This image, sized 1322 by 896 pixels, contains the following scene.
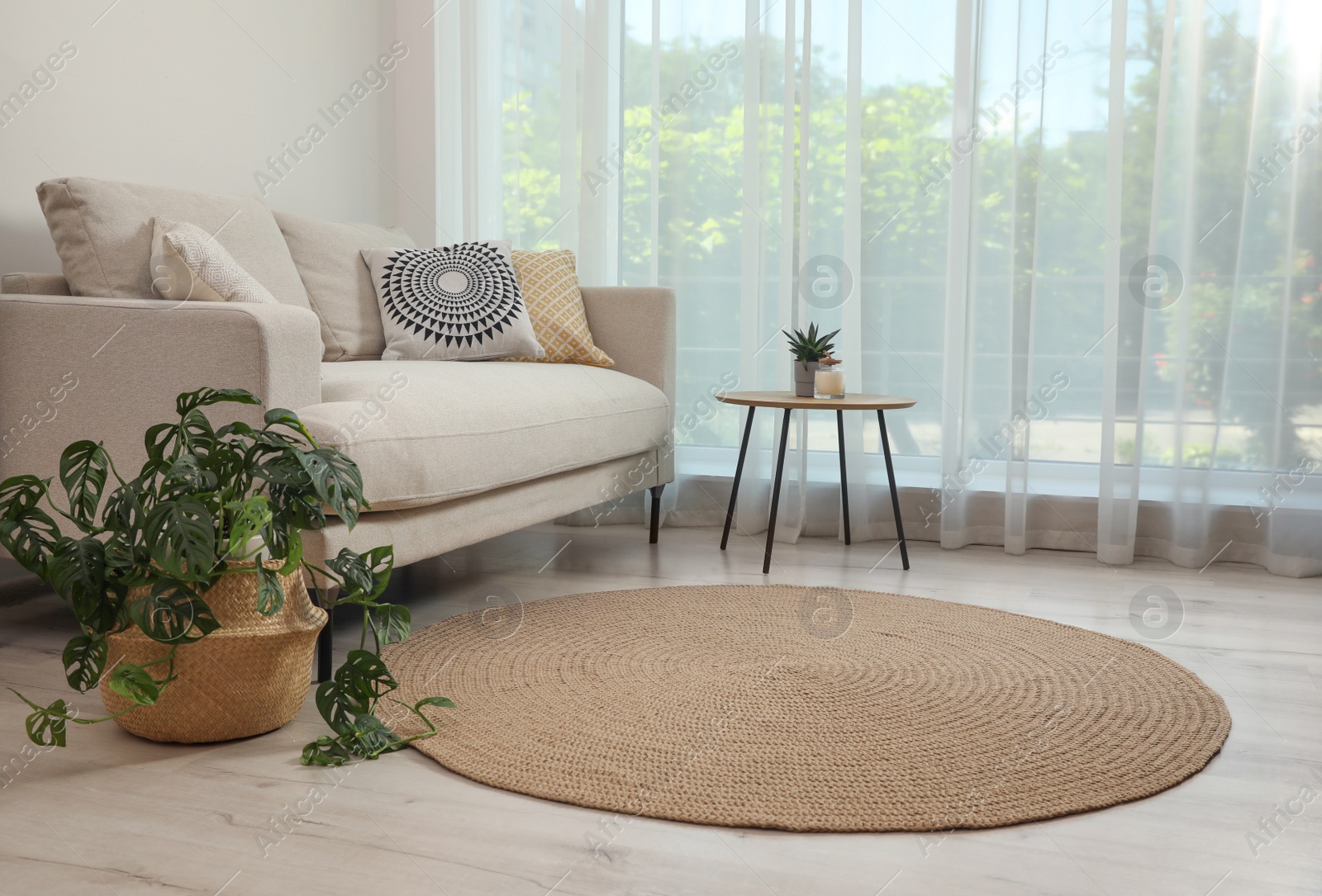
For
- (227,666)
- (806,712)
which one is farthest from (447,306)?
(806,712)

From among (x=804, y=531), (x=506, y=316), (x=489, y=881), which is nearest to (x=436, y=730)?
(x=489, y=881)

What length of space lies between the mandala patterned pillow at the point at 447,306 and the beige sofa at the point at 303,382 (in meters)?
0.07

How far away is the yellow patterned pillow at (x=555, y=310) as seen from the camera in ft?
8.98

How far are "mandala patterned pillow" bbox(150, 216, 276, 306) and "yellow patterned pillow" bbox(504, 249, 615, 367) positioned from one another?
2.75ft

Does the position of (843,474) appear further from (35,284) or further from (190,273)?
(35,284)

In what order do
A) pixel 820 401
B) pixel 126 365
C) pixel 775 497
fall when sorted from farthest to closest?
pixel 775 497 → pixel 820 401 → pixel 126 365

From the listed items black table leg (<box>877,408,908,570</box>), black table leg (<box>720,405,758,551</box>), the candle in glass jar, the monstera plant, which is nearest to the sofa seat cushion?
the monstera plant

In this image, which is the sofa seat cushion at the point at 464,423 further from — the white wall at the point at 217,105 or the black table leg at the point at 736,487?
the white wall at the point at 217,105

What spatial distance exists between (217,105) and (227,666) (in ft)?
5.98

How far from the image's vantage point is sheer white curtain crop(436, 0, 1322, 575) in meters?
2.64

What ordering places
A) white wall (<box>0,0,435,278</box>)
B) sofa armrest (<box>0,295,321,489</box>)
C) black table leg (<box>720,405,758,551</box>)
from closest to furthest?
sofa armrest (<box>0,295,321,489</box>) → white wall (<box>0,0,435,278</box>) → black table leg (<box>720,405,758,551</box>)

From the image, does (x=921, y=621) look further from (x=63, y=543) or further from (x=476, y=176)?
(x=476, y=176)

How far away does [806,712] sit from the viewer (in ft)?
5.09

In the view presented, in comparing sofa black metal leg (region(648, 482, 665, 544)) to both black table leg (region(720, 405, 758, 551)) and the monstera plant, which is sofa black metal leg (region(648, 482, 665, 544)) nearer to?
black table leg (region(720, 405, 758, 551))
